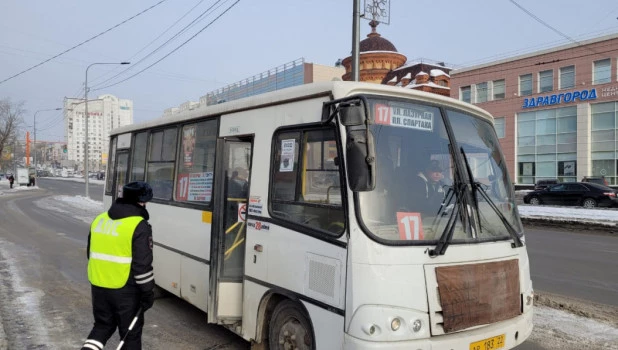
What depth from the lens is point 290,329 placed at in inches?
160

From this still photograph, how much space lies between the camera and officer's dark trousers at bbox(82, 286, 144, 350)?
3.66 metres

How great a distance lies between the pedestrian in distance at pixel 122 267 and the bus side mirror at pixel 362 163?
5.41ft

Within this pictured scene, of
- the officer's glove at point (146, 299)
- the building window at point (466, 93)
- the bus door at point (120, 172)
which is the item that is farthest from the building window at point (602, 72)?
the officer's glove at point (146, 299)

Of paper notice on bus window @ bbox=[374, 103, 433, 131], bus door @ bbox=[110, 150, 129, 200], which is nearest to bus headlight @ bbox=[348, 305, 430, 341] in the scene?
paper notice on bus window @ bbox=[374, 103, 433, 131]

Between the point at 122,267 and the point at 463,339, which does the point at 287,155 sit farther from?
the point at 463,339

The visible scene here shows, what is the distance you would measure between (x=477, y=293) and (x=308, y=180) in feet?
5.13

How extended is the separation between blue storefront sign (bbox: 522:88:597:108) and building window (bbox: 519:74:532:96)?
667mm

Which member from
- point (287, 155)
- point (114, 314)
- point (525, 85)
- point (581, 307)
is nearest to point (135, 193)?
point (114, 314)

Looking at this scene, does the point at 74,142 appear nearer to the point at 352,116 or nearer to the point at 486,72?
the point at 486,72

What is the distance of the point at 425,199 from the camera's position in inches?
145

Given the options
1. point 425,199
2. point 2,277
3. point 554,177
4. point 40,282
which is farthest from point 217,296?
point 554,177

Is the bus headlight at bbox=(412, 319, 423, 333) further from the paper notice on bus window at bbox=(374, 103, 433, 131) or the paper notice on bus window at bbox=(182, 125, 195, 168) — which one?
the paper notice on bus window at bbox=(182, 125, 195, 168)

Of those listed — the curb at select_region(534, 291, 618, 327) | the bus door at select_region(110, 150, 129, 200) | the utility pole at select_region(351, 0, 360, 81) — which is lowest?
the curb at select_region(534, 291, 618, 327)

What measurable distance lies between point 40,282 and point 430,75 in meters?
41.7
